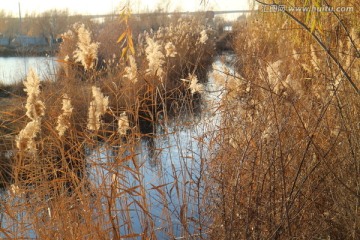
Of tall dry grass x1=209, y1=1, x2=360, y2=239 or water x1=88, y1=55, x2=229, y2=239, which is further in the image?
water x1=88, y1=55, x2=229, y2=239

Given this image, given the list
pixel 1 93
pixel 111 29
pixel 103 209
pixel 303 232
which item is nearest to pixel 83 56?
pixel 103 209

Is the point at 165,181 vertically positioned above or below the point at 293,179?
below

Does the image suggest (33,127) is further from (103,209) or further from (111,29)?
(111,29)

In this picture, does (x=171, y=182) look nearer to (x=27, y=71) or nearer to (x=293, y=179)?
(x=293, y=179)

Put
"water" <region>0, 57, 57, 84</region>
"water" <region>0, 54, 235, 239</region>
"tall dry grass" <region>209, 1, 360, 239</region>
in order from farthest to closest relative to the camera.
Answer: "water" <region>0, 57, 57, 84</region>, "water" <region>0, 54, 235, 239</region>, "tall dry grass" <region>209, 1, 360, 239</region>

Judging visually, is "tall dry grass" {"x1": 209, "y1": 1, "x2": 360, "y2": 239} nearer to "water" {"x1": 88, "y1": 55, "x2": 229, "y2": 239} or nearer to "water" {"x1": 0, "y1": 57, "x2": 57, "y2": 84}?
"water" {"x1": 88, "y1": 55, "x2": 229, "y2": 239}

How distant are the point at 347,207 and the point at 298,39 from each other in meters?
3.93

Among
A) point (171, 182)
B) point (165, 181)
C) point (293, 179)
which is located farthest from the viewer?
point (165, 181)

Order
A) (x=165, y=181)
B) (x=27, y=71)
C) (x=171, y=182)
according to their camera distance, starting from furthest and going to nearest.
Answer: (x=27, y=71), (x=165, y=181), (x=171, y=182)

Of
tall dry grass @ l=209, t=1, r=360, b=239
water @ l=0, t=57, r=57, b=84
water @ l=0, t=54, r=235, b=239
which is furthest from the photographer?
water @ l=0, t=57, r=57, b=84

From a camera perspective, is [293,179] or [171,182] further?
[171,182]

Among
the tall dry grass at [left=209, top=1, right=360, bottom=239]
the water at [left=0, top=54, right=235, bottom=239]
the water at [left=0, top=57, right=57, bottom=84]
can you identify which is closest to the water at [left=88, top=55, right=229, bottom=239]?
the water at [left=0, top=54, right=235, bottom=239]

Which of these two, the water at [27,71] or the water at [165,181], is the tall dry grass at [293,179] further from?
the water at [27,71]

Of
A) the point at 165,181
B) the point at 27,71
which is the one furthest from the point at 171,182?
the point at 27,71
